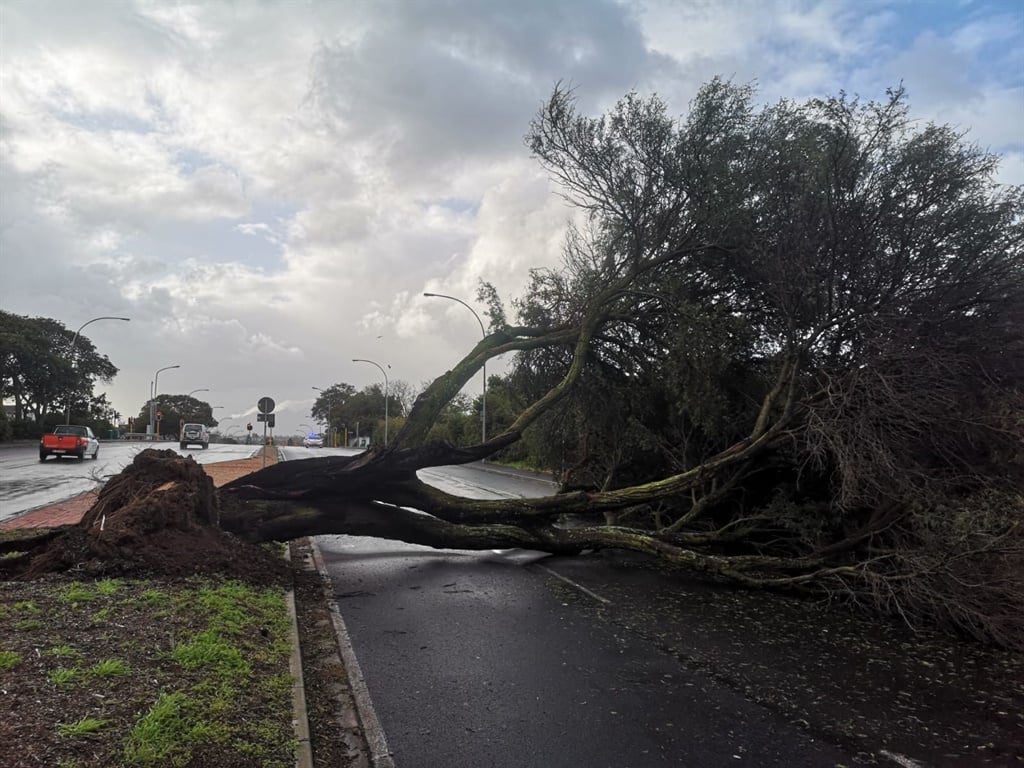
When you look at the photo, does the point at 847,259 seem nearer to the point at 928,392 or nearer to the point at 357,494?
the point at 928,392

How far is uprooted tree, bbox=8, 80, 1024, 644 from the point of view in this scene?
7531 millimetres

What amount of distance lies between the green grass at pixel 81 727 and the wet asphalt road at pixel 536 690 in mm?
1552

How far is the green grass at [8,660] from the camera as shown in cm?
403

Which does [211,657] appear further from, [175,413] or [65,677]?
[175,413]

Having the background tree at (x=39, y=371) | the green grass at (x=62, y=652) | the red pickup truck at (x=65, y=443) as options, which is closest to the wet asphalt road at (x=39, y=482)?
the red pickup truck at (x=65, y=443)

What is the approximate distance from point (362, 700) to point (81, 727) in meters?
1.81

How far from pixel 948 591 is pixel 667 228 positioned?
24.1ft

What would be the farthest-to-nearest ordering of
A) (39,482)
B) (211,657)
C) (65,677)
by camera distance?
(39,482)
(211,657)
(65,677)

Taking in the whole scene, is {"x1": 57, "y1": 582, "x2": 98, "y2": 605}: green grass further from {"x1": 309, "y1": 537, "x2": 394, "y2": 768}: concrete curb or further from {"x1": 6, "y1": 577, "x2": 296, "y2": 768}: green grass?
{"x1": 309, "y1": 537, "x2": 394, "y2": 768}: concrete curb

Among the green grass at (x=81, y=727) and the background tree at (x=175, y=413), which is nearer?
the green grass at (x=81, y=727)

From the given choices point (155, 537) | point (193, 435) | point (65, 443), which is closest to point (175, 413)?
point (193, 435)

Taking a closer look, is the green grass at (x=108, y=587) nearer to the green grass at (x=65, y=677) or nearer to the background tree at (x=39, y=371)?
the green grass at (x=65, y=677)

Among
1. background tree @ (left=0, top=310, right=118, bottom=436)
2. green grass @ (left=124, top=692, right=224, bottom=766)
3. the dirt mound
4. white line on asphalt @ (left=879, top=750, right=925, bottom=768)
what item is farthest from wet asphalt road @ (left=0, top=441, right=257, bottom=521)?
background tree @ (left=0, top=310, right=118, bottom=436)

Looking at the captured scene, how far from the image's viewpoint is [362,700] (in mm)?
4762
